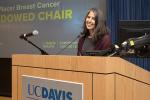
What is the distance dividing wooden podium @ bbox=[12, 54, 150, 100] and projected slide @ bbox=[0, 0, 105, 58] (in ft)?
9.22

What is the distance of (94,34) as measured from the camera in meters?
2.88

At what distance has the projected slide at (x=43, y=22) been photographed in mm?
4508

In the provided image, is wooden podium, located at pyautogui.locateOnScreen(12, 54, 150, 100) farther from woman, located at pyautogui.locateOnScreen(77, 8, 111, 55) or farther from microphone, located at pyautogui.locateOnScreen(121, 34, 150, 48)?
woman, located at pyautogui.locateOnScreen(77, 8, 111, 55)

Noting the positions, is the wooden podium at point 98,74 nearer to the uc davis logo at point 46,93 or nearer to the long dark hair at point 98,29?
the uc davis logo at point 46,93

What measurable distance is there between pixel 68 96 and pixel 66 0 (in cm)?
336

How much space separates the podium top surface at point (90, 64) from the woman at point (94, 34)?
122 centimetres

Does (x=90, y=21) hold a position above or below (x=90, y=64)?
above

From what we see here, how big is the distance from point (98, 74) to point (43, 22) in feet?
11.7

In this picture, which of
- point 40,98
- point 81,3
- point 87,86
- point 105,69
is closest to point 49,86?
point 40,98

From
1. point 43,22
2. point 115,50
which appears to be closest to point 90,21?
point 115,50

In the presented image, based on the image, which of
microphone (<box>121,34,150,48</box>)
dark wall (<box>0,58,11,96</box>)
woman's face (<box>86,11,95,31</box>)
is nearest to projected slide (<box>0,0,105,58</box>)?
dark wall (<box>0,58,11,96</box>)

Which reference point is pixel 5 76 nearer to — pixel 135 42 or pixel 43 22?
pixel 43 22

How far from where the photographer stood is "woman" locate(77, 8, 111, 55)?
2.86 meters

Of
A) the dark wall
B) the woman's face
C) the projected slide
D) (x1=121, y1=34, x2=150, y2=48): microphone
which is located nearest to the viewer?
(x1=121, y1=34, x2=150, y2=48): microphone
